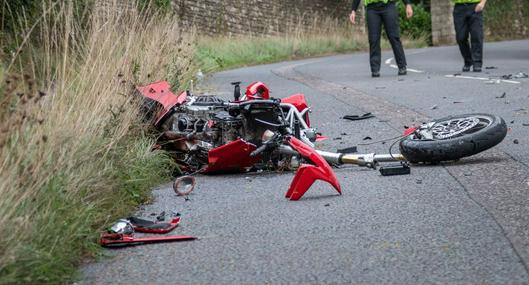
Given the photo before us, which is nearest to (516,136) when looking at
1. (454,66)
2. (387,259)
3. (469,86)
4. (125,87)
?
(125,87)

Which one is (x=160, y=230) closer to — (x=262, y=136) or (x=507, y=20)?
(x=262, y=136)

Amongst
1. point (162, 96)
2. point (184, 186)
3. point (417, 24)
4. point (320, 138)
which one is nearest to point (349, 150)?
point (320, 138)

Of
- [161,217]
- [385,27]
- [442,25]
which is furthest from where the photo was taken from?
[442,25]

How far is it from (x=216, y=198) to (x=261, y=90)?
1.86 m

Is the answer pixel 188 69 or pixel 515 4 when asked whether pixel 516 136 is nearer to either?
pixel 188 69

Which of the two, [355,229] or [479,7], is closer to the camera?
[355,229]

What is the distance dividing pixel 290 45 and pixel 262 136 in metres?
25.3

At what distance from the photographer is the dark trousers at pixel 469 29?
1870 cm

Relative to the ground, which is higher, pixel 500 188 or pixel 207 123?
pixel 207 123

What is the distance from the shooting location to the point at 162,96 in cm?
882

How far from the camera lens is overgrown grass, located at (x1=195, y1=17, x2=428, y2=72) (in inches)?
1130

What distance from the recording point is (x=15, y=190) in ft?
16.4

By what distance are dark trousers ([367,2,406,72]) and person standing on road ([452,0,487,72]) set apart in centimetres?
104

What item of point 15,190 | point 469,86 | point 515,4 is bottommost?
point 515,4
